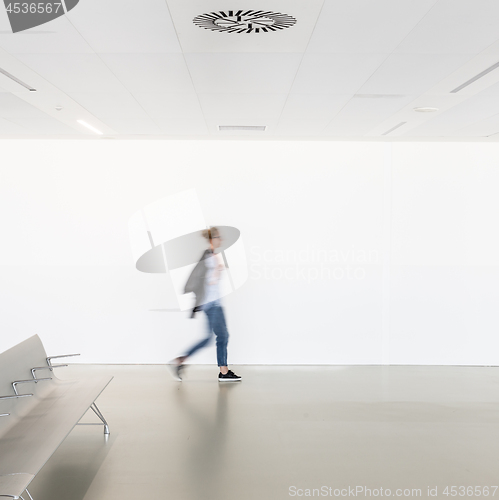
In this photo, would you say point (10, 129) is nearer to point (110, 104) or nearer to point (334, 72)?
point (110, 104)

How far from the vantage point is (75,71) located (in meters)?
3.03

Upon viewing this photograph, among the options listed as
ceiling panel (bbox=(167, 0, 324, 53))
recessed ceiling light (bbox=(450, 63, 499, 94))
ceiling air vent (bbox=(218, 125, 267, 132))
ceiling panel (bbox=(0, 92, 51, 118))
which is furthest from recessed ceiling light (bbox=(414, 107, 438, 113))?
ceiling panel (bbox=(0, 92, 51, 118))

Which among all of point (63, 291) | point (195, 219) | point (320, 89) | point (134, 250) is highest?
point (320, 89)

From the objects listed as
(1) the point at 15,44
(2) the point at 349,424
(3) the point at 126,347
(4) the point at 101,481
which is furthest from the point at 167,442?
(1) the point at 15,44

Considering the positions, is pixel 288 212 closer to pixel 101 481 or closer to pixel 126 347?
pixel 126 347

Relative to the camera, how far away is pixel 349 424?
150 inches

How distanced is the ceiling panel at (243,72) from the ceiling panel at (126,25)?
29cm

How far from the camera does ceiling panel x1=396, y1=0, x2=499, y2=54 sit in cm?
213

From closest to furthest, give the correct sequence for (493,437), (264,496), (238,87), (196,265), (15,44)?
(15,44) < (264,496) < (238,87) < (493,437) < (196,265)

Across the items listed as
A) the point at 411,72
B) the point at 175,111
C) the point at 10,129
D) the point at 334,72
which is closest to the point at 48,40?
the point at 175,111

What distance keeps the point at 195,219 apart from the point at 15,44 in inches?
119

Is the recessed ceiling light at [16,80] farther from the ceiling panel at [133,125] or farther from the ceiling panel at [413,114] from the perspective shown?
the ceiling panel at [413,114]

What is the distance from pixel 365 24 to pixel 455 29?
510 millimetres

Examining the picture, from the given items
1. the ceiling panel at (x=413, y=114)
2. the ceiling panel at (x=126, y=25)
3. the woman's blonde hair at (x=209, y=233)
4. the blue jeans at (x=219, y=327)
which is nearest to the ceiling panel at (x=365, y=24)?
the ceiling panel at (x=126, y=25)
